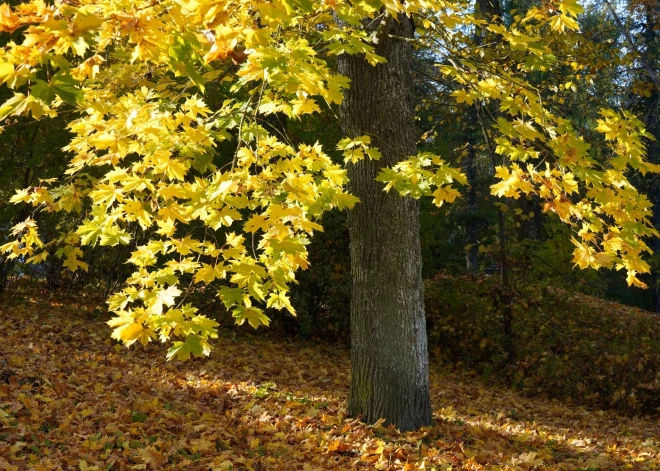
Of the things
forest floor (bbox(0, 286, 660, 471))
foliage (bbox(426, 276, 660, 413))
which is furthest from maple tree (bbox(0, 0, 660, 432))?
foliage (bbox(426, 276, 660, 413))

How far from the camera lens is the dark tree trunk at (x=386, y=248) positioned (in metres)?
5.23

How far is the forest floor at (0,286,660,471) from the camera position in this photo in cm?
446

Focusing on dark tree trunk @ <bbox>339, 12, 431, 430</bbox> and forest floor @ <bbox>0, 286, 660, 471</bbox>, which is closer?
forest floor @ <bbox>0, 286, 660, 471</bbox>

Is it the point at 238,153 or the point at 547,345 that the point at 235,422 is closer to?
the point at 238,153

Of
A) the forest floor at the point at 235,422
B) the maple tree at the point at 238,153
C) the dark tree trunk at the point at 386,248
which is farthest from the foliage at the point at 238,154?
the forest floor at the point at 235,422

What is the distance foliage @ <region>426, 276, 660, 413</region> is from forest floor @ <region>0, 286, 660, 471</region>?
1.39 feet

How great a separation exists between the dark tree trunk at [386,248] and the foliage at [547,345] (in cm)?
419

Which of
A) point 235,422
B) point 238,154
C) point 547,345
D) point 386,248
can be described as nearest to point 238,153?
point 238,154

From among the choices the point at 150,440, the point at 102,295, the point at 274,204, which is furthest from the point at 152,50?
the point at 102,295

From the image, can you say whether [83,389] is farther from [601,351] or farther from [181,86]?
[601,351]

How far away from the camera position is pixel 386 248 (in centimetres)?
525

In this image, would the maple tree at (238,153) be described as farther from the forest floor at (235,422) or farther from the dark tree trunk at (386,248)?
the forest floor at (235,422)

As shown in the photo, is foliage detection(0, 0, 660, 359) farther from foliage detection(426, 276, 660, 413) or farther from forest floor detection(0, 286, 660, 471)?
foliage detection(426, 276, 660, 413)

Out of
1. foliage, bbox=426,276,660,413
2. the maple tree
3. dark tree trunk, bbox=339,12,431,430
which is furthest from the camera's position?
foliage, bbox=426,276,660,413
